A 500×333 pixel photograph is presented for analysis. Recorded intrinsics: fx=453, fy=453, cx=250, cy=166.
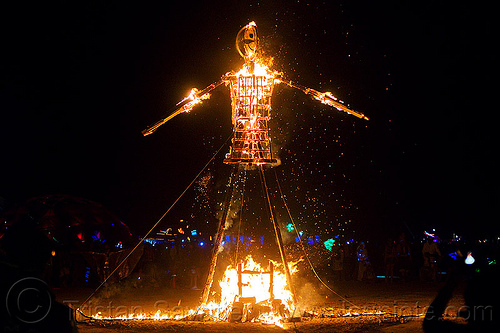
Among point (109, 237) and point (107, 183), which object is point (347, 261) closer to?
point (109, 237)

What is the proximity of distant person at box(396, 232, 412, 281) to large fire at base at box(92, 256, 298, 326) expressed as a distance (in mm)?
7497

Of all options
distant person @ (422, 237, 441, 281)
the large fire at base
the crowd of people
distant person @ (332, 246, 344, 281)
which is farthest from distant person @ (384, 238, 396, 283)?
the large fire at base

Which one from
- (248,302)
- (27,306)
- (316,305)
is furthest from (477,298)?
(316,305)

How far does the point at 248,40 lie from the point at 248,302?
15.7 feet

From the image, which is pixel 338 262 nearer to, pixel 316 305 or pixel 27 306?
pixel 316 305

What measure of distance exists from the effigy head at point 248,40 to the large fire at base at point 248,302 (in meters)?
3.91

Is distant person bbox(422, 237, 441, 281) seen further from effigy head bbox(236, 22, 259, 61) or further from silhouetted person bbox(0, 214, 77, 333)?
silhouetted person bbox(0, 214, 77, 333)

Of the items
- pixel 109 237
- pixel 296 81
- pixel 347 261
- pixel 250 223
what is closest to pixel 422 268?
pixel 347 261

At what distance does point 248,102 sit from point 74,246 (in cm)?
802

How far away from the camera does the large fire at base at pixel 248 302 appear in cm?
803

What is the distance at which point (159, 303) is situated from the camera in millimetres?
10297

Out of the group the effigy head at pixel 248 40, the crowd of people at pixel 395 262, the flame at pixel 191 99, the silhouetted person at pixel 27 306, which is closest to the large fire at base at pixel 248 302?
the flame at pixel 191 99

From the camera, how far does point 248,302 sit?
8422 millimetres

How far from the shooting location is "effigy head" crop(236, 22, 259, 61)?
799 centimetres
